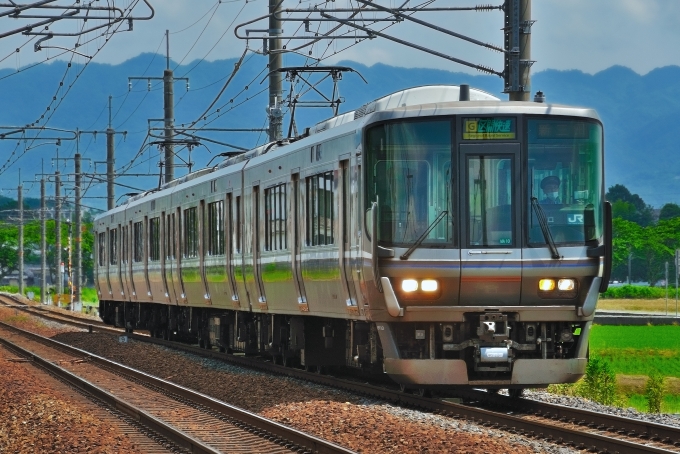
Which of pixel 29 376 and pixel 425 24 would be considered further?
pixel 29 376

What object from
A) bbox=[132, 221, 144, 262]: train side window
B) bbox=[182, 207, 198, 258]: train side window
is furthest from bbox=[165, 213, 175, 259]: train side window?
bbox=[132, 221, 144, 262]: train side window

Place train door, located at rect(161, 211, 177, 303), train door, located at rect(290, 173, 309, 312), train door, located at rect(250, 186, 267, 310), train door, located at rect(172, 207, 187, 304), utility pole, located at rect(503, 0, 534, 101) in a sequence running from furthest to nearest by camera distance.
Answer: train door, located at rect(161, 211, 177, 303)
train door, located at rect(172, 207, 187, 304)
train door, located at rect(250, 186, 267, 310)
utility pole, located at rect(503, 0, 534, 101)
train door, located at rect(290, 173, 309, 312)

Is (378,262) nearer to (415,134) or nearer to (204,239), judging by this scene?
(415,134)

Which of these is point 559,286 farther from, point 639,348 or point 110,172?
point 110,172

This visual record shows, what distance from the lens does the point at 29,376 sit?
66.1ft

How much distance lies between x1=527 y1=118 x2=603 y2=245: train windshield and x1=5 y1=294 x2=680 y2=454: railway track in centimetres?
177

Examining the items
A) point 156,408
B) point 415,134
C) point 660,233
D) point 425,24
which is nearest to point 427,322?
point 415,134

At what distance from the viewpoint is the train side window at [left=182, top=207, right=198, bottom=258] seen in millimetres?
24297

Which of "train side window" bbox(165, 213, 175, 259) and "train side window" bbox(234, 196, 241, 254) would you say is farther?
"train side window" bbox(165, 213, 175, 259)

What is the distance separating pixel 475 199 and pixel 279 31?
13.8 m

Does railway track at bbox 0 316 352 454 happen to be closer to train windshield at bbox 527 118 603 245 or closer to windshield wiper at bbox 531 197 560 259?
windshield wiper at bbox 531 197 560 259

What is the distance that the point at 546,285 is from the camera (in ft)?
44.0

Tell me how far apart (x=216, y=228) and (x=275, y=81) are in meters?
5.57

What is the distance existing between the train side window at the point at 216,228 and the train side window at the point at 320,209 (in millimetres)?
5707
